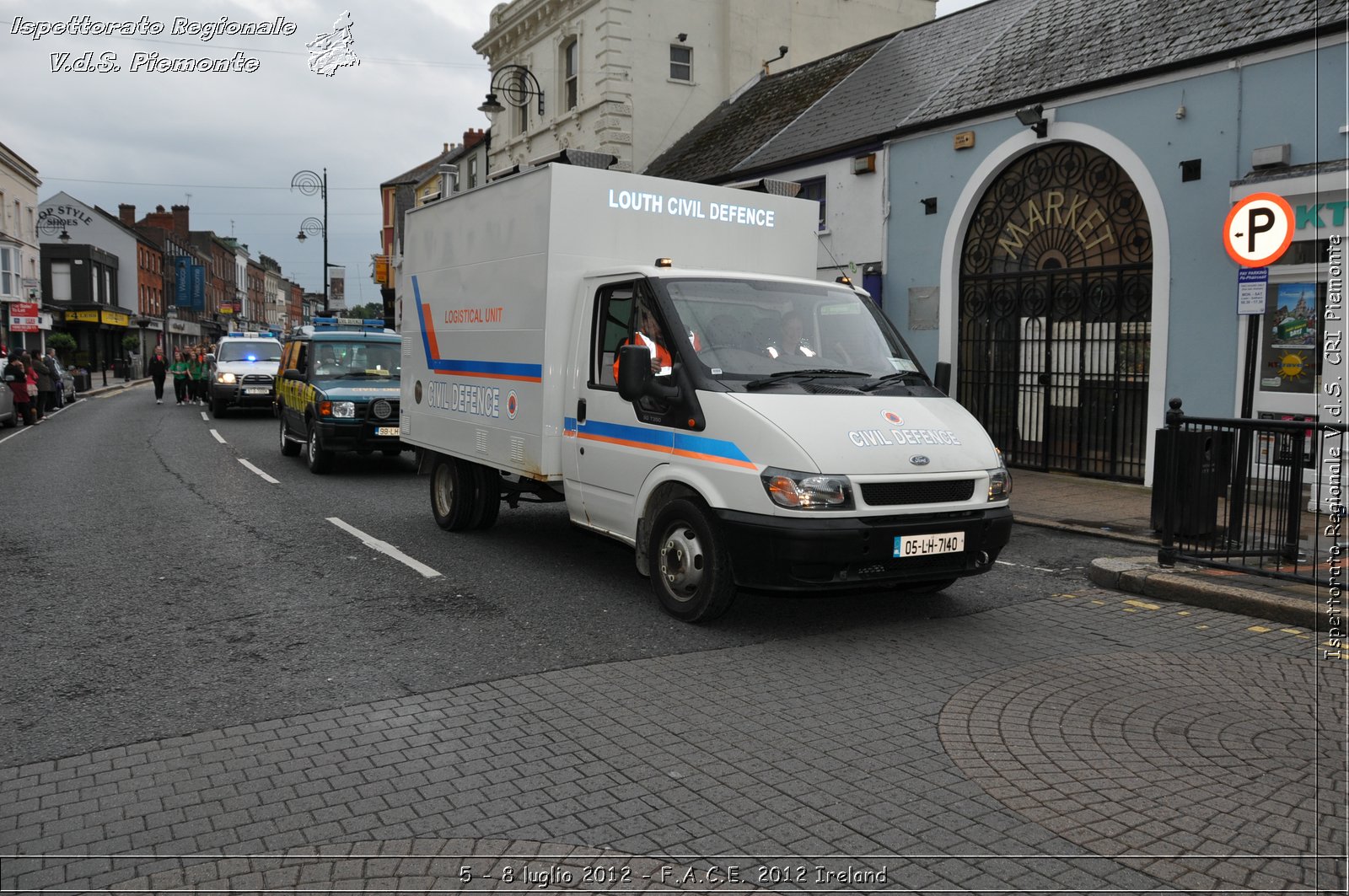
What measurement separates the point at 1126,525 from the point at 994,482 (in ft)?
15.1

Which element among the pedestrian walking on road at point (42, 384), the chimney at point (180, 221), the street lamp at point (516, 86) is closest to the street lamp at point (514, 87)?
the street lamp at point (516, 86)

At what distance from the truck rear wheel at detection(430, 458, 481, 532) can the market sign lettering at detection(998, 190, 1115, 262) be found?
8881mm

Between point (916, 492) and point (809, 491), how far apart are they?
705 mm

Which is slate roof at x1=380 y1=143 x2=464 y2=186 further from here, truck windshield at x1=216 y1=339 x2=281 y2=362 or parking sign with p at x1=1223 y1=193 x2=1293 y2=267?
parking sign with p at x1=1223 y1=193 x2=1293 y2=267

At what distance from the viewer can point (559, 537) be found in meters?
9.18

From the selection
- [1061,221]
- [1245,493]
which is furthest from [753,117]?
[1245,493]

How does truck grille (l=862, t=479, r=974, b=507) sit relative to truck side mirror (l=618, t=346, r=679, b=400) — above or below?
below

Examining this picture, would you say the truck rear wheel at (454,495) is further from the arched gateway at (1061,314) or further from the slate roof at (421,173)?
the slate roof at (421,173)

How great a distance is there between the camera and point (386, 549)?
863cm

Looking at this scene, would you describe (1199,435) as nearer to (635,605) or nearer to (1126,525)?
(1126,525)

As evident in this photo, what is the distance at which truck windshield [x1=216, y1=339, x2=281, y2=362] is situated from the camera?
25953mm

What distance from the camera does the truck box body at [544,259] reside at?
7215 mm

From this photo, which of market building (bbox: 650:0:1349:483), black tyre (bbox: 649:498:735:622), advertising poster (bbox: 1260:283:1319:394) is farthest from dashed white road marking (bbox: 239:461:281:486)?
advertising poster (bbox: 1260:283:1319:394)

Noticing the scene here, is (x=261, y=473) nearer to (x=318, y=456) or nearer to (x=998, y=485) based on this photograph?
(x=318, y=456)
